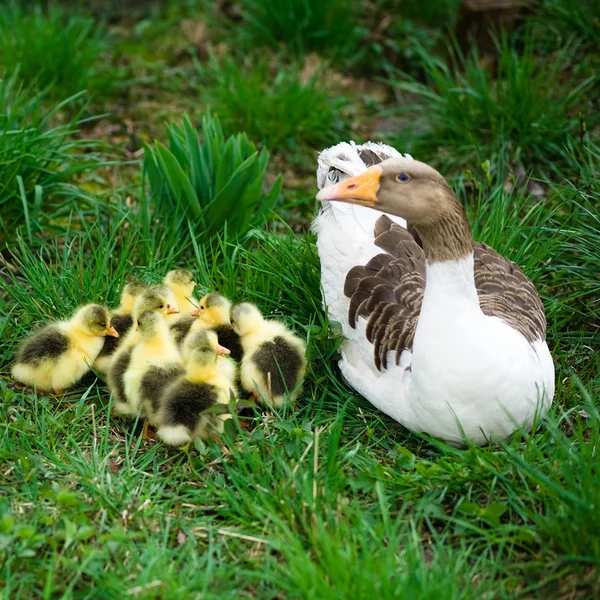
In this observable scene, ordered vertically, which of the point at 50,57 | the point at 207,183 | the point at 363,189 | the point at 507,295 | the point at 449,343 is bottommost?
the point at 50,57

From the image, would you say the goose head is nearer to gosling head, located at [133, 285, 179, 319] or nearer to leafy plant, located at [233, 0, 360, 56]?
gosling head, located at [133, 285, 179, 319]

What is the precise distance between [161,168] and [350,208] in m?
1.29

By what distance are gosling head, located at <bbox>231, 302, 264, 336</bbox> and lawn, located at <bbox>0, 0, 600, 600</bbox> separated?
0.29 metres

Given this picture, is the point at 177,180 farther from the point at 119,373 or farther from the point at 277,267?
the point at 119,373

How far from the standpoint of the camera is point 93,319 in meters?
4.11

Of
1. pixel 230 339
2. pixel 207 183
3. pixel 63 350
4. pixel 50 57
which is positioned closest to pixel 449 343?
pixel 230 339

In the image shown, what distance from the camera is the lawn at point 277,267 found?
322 centimetres

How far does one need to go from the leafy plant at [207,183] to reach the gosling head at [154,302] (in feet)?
3.03

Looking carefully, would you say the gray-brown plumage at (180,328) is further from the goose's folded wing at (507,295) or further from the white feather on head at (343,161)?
the goose's folded wing at (507,295)

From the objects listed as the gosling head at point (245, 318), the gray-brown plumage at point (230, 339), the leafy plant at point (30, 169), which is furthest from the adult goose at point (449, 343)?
the leafy plant at point (30, 169)

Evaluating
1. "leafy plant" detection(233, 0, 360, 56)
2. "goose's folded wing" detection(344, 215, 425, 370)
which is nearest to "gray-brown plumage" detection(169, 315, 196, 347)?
"goose's folded wing" detection(344, 215, 425, 370)

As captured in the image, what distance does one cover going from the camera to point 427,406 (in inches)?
140

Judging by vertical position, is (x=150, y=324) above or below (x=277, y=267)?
above

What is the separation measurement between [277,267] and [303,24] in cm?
311
